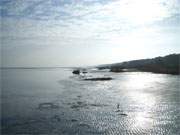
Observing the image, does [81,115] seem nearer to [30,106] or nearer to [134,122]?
[134,122]

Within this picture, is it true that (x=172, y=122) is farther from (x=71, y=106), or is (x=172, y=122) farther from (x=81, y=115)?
(x=71, y=106)

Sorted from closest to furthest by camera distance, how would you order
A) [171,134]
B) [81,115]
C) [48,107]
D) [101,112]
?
[171,134]
[81,115]
[101,112]
[48,107]

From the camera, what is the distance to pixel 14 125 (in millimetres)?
29797

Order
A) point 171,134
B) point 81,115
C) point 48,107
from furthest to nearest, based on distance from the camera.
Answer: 1. point 48,107
2. point 81,115
3. point 171,134

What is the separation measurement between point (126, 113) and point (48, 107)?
1298 centimetres

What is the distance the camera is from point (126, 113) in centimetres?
3681

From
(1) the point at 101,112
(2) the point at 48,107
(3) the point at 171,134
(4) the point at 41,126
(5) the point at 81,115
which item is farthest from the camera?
(2) the point at 48,107

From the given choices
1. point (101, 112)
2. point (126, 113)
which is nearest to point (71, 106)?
point (101, 112)

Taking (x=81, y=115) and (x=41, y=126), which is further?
(x=81, y=115)

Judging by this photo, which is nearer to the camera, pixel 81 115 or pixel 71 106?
pixel 81 115

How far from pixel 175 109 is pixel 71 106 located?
16.8m

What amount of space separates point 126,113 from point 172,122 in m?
7.75

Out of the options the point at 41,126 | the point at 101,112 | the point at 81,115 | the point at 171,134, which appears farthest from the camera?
the point at 101,112

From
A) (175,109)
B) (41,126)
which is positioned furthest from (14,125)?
(175,109)
